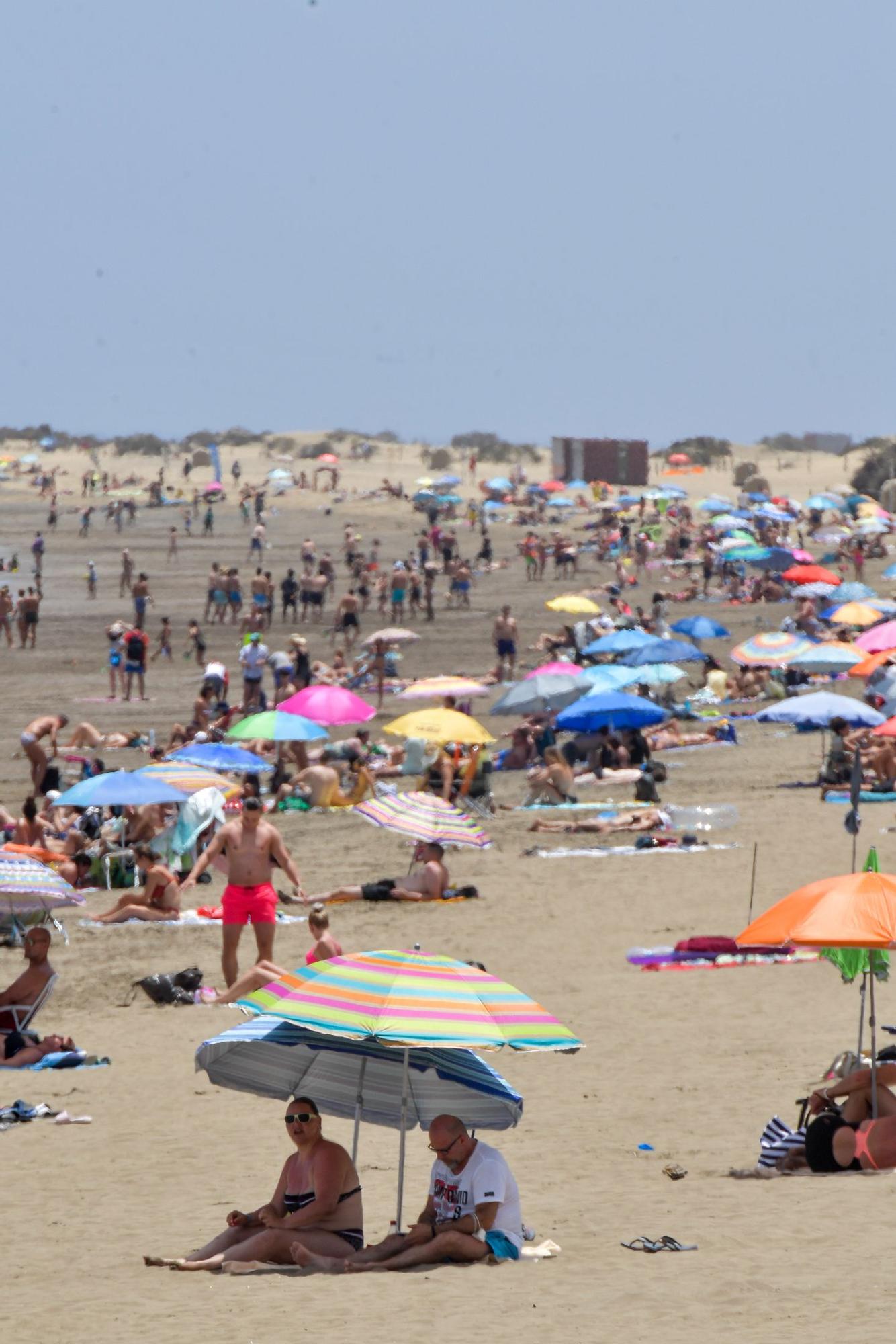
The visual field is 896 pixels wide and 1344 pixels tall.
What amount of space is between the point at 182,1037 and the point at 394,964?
4173mm

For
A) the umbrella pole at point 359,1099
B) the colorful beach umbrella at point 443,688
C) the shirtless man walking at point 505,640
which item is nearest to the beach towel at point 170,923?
the umbrella pole at point 359,1099

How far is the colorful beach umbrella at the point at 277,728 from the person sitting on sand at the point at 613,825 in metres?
2.10

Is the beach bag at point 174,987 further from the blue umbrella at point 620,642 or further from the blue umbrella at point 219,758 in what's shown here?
the blue umbrella at point 620,642

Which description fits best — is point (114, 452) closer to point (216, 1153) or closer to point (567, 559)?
point (567, 559)

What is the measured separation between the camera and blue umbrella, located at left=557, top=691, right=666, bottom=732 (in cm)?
1844

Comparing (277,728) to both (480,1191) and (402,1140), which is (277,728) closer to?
(402,1140)

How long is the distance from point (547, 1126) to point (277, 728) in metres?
8.75

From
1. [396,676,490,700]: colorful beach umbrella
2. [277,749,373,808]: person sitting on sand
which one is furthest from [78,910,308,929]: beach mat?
[396,676,490,700]: colorful beach umbrella

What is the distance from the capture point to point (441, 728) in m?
16.7

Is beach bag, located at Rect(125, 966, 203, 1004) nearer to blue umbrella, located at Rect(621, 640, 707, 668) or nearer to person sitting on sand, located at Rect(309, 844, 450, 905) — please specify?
person sitting on sand, located at Rect(309, 844, 450, 905)

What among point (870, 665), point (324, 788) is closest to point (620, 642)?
point (870, 665)

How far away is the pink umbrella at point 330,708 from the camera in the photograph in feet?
59.6

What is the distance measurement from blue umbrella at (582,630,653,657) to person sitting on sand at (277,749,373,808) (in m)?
5.72

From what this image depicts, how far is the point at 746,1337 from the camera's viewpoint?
509cm
